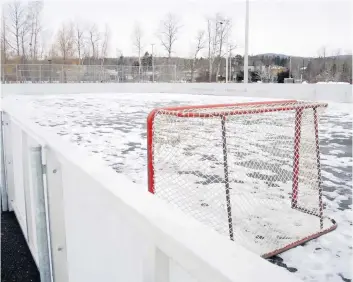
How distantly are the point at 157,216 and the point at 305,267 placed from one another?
192 centimetres

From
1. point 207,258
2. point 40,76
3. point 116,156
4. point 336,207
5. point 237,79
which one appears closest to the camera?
point 207,258

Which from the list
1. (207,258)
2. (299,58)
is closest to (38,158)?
(207,258)

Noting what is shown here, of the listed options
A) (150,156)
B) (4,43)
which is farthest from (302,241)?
(4,43)

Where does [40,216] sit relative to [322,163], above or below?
above

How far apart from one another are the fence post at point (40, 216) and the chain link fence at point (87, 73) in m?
25.2

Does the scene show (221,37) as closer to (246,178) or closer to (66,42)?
(66,42)

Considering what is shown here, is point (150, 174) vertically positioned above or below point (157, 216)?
below

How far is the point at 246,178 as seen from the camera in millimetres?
4336

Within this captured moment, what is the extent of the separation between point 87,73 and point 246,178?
2474 cm

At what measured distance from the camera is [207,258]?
745 mm

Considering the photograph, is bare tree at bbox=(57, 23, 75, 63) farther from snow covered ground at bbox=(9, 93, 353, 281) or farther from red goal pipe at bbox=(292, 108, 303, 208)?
red goal pipe at bbox=(292, 108, 303, 208)

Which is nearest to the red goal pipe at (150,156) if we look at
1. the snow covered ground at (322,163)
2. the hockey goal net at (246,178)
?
the hockey goal net at (246,178)

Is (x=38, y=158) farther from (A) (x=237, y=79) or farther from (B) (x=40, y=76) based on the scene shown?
(A) (x=237, y=79)

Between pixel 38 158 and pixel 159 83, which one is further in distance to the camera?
pixel 159 83
